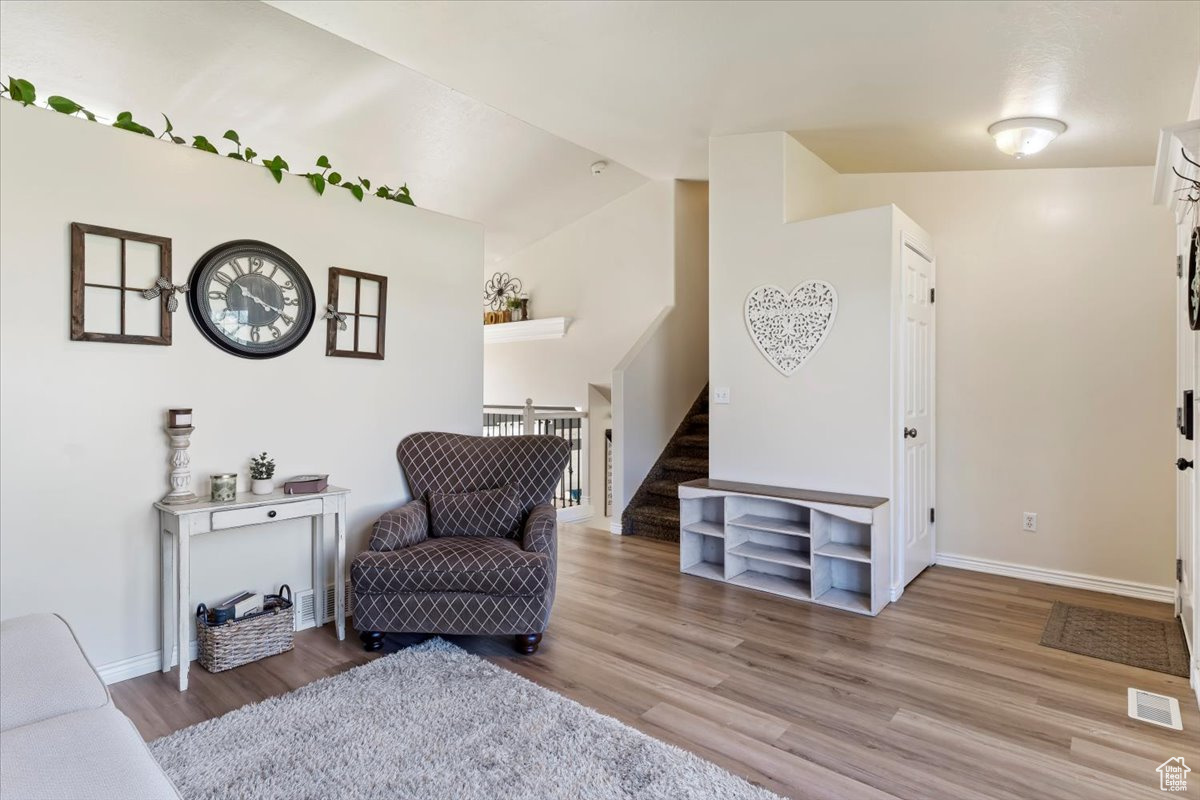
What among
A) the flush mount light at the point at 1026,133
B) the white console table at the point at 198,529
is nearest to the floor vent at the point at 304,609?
the white console table at the point at 198,529

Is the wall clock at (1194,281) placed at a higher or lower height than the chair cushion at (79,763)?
higher

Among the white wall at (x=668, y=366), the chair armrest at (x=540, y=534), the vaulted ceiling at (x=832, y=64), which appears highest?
the vaulted ceiling at (x=832, y=64)

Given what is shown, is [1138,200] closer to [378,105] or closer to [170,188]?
[378,105]

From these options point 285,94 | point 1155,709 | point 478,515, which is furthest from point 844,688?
point 285,94

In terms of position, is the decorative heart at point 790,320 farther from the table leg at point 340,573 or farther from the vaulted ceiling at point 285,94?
the table leg at point 340,573

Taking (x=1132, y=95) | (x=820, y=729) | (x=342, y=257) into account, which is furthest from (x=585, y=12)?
(x=820, y=729)

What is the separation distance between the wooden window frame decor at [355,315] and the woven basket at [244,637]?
4.11 ft

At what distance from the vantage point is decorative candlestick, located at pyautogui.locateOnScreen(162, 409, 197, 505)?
2.63 m

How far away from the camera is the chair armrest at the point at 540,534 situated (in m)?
2.92

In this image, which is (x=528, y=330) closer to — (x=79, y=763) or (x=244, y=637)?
(x=244, y=637)

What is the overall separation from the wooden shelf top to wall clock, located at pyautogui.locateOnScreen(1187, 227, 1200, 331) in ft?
4.87

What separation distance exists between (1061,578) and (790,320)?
2.20 meters

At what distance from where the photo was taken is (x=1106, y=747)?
207 centimetres

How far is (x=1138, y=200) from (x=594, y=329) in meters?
4.11
